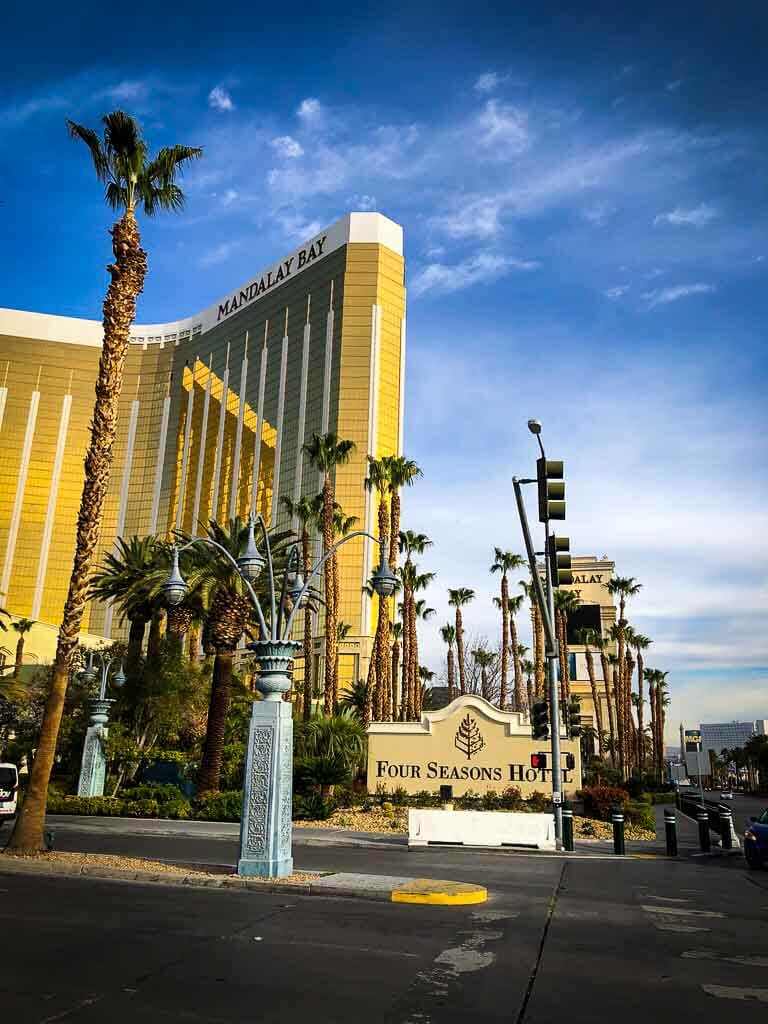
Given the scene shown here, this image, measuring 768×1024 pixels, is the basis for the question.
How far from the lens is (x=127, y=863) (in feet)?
50.1

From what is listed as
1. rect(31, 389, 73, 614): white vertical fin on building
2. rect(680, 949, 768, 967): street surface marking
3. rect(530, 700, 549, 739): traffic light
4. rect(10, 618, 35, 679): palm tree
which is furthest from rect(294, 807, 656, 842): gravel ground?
rect(31, 389, 73, 614): white vertical fin on building

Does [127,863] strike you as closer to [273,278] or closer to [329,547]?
[329,547]

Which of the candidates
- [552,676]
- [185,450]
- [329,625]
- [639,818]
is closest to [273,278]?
[185,450]

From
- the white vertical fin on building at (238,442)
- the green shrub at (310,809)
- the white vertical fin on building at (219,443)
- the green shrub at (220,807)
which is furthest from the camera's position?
the white vertical fin on building at (219,443)

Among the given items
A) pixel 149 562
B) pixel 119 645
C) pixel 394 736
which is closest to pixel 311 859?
pixel 394 736

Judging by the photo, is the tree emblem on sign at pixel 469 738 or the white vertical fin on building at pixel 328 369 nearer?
the tree emblem on sign at pixel 469 738

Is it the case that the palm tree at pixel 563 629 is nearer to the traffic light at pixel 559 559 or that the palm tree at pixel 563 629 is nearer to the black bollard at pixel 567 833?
the black bollard at pixel 567 833

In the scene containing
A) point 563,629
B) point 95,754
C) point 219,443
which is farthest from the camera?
point 219,443

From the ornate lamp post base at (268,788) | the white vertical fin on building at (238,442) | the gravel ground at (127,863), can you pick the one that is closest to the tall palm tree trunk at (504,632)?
the gravel ground at (127,863)

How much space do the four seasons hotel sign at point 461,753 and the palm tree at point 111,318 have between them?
14542 mm

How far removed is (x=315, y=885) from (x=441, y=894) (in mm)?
2103

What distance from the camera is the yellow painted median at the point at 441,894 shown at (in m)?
11.9

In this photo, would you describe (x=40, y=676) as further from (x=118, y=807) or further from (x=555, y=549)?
(x=555, y=549)

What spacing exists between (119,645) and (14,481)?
8846 cm
